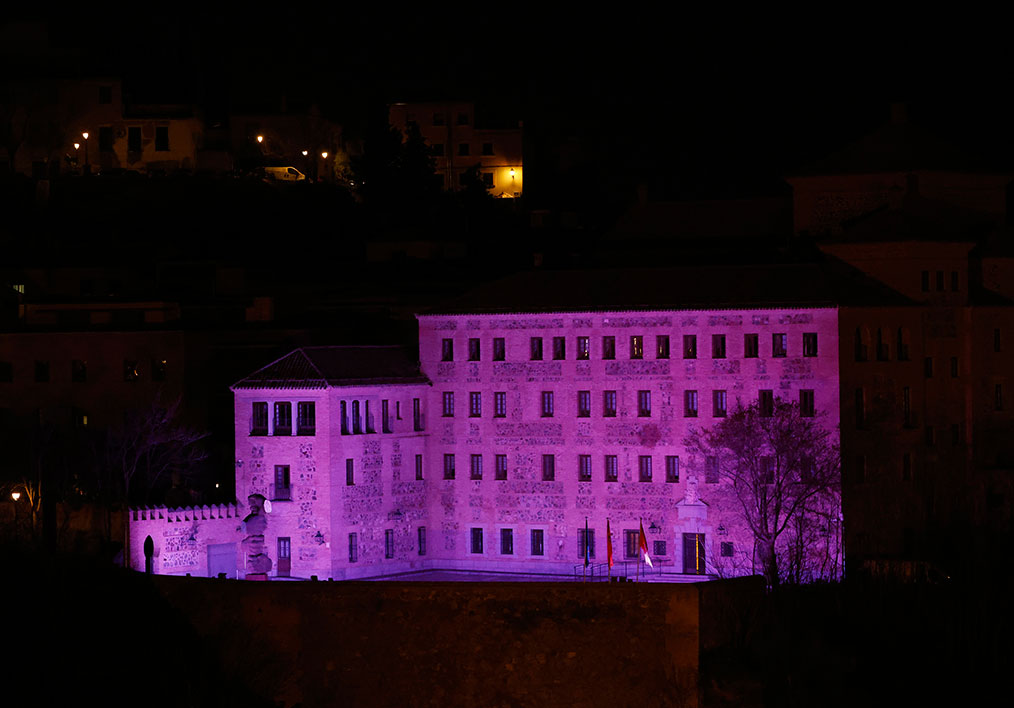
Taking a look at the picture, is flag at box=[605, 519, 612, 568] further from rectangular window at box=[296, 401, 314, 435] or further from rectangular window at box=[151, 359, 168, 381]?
rectangular window at box=[151, 359, 168, 381]

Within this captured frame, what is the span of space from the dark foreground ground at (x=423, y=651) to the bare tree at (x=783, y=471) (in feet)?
25.5

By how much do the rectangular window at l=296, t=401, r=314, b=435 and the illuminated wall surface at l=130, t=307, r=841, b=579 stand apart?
0.07m

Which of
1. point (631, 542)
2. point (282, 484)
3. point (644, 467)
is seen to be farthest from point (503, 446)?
point (282, 484)

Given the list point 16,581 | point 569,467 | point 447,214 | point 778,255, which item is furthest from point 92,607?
point 447,214

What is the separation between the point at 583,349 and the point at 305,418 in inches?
368

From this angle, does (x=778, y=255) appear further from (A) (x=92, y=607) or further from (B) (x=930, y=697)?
(A) (x=92, y=607)

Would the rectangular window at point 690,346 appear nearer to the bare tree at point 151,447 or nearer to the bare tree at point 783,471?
the bare tree at point 783,471

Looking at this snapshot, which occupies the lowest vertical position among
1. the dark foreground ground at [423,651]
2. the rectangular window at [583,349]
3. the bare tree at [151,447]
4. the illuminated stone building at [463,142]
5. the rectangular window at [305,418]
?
the dark foreground ground at [423,651]

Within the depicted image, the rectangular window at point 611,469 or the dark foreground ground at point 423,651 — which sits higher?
the rectangular window at point 611,469

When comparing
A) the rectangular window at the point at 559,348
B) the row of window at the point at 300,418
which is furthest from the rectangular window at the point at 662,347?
the row of window at the point at 300,418

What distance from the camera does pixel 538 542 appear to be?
241ft

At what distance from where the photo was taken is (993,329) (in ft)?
254

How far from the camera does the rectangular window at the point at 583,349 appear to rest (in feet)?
241

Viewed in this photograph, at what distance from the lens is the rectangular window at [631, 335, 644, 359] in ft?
238
